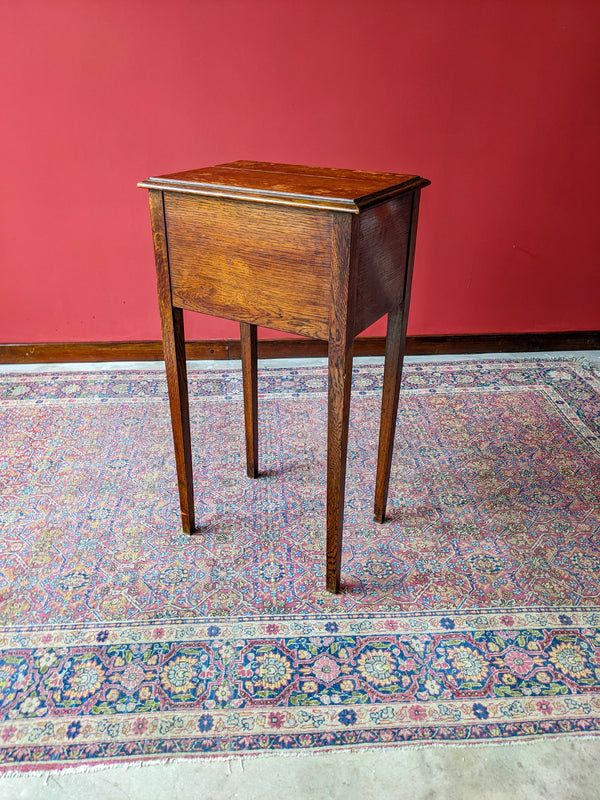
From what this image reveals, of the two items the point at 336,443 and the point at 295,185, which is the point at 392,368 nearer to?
the point at 336,443

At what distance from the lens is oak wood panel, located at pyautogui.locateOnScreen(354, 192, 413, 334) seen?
147 cm

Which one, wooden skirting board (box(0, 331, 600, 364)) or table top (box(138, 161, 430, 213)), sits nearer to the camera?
table top (box(138, 161, 430, 213))

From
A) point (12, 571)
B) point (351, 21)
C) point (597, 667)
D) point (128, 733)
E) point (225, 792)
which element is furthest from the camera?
point (351, 21)

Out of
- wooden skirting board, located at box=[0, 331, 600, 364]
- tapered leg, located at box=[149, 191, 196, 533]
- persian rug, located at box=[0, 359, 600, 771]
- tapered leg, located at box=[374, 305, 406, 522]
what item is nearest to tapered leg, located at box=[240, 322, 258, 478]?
persian rug, located at box=[0, 359, 600, 771]

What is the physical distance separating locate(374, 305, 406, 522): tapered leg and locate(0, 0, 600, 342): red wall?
4.65 feet

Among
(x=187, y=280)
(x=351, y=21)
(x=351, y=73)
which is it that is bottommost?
(x=187, y=280)

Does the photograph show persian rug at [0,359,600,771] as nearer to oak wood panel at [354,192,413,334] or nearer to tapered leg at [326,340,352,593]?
tapered leg at [326,340,352,593]

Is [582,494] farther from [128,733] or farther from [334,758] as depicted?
[128,733]

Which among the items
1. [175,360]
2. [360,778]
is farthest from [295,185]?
[360,778]

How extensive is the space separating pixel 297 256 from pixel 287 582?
92 centimetres

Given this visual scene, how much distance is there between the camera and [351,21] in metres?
2.72

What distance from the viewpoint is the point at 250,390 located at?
2156 mm

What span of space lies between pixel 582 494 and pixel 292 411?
3.85 feet

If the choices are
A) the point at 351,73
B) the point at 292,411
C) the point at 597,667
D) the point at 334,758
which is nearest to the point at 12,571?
the point at 334,758
